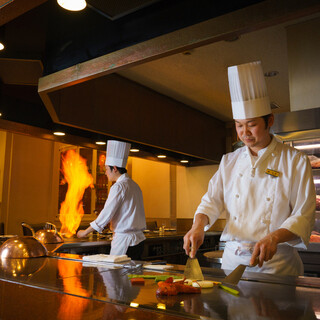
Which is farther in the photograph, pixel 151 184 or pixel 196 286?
pixel 151 184

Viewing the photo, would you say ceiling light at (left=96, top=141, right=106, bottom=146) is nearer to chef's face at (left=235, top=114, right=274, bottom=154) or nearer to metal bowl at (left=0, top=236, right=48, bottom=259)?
metal bowl at (left=0, top=236, right=48, bottom=259)

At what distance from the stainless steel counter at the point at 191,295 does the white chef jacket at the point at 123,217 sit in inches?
56.9

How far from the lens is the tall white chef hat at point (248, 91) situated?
1.72 m

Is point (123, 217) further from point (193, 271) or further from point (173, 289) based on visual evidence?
point (173, 289)

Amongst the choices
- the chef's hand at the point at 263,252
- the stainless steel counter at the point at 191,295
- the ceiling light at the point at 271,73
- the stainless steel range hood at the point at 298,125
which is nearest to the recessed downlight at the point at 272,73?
the ceiling light at the point at 271,73

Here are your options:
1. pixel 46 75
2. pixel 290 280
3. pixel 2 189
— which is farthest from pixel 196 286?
pixel 2 189

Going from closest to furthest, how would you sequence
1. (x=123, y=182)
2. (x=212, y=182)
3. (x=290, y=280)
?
1. (x=290, y=280)
2. (x=212, y=182)
3. (x=123, y=182)

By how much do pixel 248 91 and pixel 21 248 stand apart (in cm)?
153

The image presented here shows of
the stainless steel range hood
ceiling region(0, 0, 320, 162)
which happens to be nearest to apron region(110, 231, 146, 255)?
ceiling region(0, 0, 320, 162)

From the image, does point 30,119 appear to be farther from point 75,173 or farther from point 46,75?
point 75,173

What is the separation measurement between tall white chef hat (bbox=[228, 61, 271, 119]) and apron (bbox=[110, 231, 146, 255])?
1800 millimetres

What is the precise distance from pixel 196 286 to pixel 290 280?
412 mm

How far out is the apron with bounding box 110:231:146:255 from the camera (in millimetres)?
3154

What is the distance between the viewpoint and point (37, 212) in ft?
21.7
